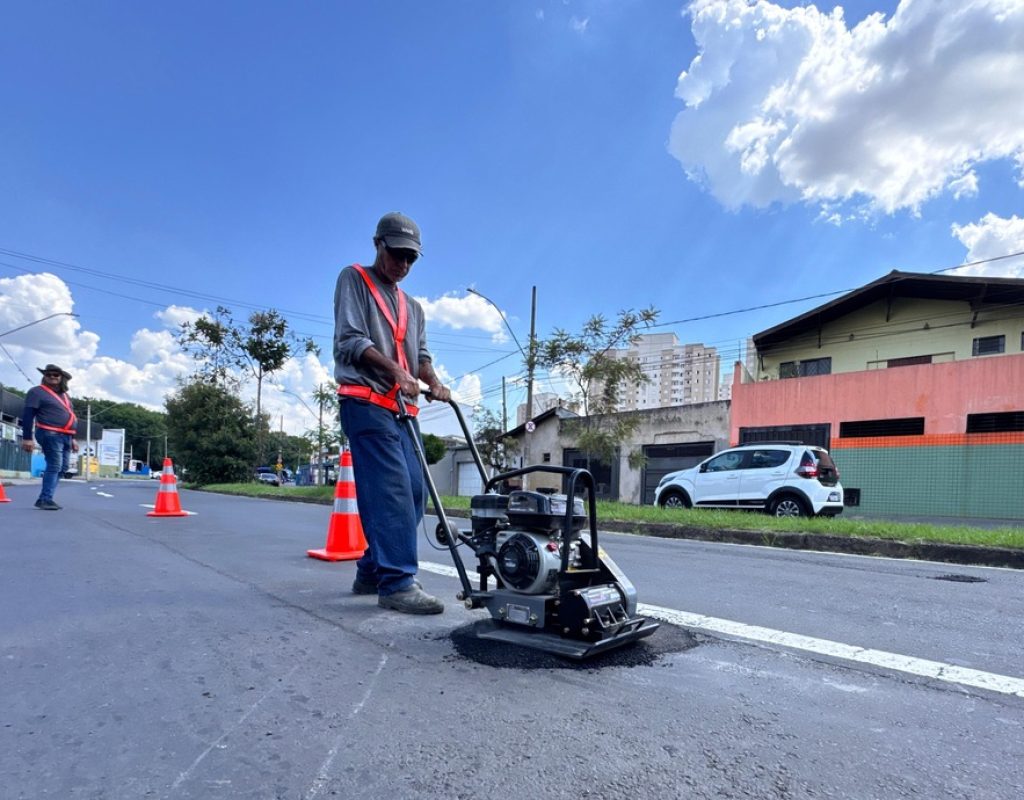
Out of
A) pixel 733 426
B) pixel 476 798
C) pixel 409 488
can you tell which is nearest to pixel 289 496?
pixel 733 426

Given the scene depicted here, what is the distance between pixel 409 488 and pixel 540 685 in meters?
1.28

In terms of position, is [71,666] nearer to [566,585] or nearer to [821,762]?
[566,585]

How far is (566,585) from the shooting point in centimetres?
260

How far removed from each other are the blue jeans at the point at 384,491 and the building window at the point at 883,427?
18487mm

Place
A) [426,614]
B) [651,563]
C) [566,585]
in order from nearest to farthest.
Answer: [566,585], [426,614], [651,563]

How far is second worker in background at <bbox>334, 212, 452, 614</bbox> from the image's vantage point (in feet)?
10.4

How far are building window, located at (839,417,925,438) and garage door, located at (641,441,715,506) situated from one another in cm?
503

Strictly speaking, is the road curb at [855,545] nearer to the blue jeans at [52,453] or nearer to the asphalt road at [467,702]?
the asphalt road at [467,702]

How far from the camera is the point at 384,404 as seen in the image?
10.7 feet

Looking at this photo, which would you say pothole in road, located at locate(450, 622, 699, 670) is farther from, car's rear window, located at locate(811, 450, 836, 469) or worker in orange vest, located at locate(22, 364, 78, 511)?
car's rear window, located at locate(811, 450, 836, 469)

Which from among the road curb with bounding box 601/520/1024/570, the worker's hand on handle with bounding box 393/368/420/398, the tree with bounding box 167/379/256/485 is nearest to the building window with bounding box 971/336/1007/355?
the road curb with bounding box 601/520/1024/570

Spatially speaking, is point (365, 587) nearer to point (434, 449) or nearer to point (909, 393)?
point (909, 393)

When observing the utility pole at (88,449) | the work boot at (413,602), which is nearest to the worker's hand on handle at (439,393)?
the work boot at (413,602)

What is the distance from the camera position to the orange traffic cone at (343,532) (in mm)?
5000
